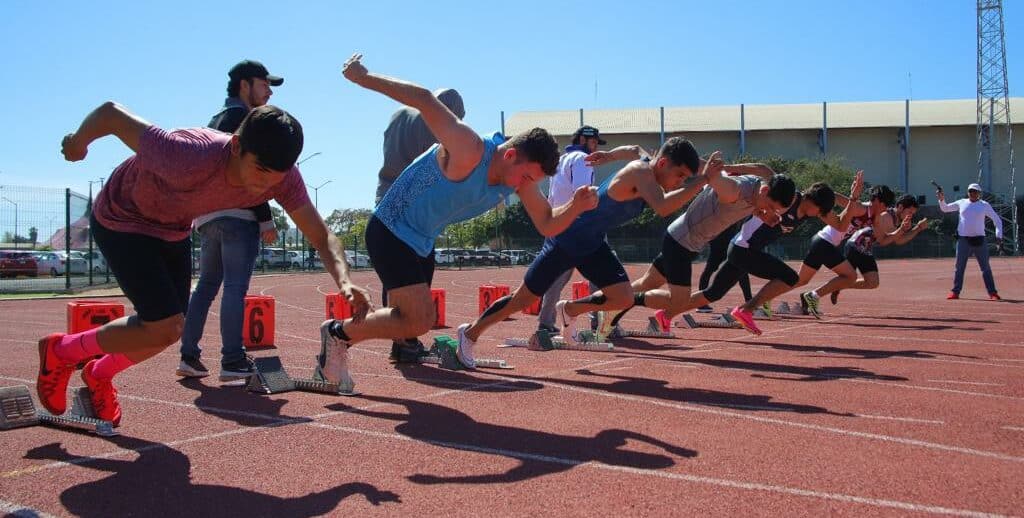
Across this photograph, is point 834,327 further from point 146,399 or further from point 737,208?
point 146,399

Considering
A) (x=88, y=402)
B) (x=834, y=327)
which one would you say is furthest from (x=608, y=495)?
(x=834, y=327)

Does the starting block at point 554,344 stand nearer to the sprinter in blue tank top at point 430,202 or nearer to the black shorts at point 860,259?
the sprinter in blue tank top at point 430,202

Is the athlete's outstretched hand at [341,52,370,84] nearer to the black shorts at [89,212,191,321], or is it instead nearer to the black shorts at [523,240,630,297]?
the black shorts at [89,212,191,321]

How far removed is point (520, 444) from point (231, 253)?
2.71 meters

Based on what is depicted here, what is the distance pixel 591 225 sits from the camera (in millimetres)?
6723

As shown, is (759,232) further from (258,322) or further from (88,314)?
(88,314)

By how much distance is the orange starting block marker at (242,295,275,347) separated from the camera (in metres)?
8.01

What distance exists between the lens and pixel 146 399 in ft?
16.3

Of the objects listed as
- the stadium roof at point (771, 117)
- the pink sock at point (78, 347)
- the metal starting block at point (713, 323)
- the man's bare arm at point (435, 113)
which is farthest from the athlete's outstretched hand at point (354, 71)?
the stadium roof at point (771, 117)

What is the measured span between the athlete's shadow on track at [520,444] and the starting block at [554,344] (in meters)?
A: 2.77

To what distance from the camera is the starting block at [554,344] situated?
7.41 metres

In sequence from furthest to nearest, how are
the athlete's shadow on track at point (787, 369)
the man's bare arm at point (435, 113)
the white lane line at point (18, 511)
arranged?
1. the athlete's shadow on track at point (787, 369)
2. the man's bare arm at point (435, 113)
3. the white lane line at point (18, 511)

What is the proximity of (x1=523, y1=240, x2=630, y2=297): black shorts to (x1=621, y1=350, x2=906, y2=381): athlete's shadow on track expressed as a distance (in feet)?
2.76

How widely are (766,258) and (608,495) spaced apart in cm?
652
